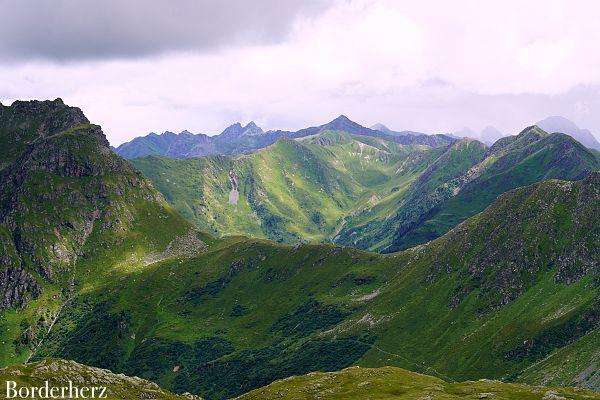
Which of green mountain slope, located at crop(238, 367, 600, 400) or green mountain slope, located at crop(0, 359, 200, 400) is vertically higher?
green mountain slope, located at crop(0, 359, 200, 400)

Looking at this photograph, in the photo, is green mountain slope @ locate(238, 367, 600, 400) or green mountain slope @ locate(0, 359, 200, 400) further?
green mountain slope @ locate(0, 359, 200, 400)

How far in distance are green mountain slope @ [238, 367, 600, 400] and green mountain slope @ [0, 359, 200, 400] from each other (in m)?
35.5

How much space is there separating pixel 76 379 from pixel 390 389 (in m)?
86.9

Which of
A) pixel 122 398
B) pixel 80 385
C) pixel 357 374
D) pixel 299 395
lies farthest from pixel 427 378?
pixel 80 385

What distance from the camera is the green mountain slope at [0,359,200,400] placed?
475 ft

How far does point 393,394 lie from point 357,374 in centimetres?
2806

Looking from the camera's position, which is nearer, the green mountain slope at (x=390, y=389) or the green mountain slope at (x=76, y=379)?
the green mountain slope at (x=390, y=389)

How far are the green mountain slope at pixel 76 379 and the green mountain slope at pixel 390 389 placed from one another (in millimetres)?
35465

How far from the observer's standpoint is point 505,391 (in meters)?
146

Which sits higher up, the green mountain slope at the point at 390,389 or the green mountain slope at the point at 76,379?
the green mountain slope at the point at 76,379

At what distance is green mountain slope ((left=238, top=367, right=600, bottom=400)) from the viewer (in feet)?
464

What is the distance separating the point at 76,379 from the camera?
15225cm

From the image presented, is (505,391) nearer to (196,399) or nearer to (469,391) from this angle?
(469,391)

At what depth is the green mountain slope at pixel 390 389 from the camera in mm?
141375
